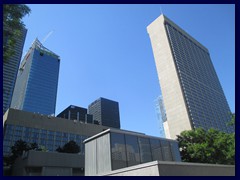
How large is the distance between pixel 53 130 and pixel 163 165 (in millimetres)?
70989

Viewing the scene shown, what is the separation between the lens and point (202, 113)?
128875 millimetres

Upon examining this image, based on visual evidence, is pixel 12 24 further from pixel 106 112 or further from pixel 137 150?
pixel 106 112

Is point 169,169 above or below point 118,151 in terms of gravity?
below

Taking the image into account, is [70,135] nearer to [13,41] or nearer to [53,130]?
[53,130]

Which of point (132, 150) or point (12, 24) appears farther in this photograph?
point (132, 150)

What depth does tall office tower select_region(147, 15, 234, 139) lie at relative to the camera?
118812mm

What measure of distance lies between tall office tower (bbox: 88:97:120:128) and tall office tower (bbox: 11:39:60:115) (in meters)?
Result: 55.8

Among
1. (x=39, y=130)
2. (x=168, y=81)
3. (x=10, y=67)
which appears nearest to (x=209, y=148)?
(x=10, y=67)

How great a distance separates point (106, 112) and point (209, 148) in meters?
158

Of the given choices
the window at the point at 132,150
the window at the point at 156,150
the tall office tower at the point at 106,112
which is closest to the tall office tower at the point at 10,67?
the window at the point at 132,150

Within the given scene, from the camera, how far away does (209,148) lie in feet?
95.9

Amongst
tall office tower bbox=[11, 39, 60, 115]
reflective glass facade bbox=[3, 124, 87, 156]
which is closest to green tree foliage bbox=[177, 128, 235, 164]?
reflective glass facade bbox=[3, 124, 87, 156]

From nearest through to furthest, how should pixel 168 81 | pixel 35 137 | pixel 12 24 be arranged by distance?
pixel 12 24, pixel 35 137, pixel 168 81
